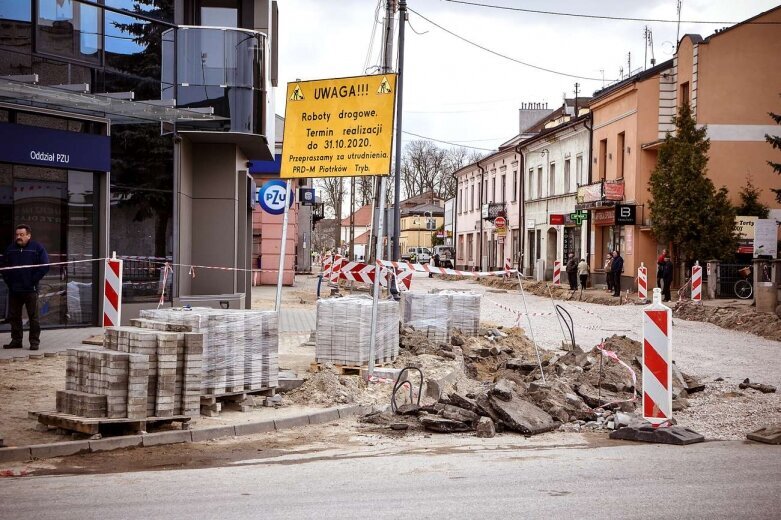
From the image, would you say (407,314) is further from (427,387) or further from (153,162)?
(153,162)

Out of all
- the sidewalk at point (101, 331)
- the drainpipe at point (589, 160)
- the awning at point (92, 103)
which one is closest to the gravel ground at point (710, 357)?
the sidewalk at point (101, 331)

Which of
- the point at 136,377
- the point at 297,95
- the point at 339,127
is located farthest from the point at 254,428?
the point at 297,95

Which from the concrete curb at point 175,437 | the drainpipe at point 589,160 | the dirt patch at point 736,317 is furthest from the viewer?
the drainpipe at point 589,160

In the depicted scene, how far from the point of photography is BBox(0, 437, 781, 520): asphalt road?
5.73 m

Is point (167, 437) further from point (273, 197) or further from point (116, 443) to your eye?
point (273, 197)

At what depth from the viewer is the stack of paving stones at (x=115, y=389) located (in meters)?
8.21

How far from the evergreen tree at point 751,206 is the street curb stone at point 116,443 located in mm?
32164

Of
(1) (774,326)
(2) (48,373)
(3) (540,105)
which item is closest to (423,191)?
(3) (540,105)

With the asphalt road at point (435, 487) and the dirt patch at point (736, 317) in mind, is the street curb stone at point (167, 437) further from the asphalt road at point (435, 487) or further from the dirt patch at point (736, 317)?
the dirt patch at point (736, 317)

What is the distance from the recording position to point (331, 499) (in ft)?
19.8

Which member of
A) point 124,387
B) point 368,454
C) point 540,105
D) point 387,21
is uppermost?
point 540,105

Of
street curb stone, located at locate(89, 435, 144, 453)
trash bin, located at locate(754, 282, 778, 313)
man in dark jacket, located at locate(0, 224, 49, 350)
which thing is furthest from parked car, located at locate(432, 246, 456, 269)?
street curb stone, located at locate(89, 435, 144, 453)

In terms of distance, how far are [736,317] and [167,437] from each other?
63.2ft

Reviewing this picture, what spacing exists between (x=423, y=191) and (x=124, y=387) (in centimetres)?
10498
